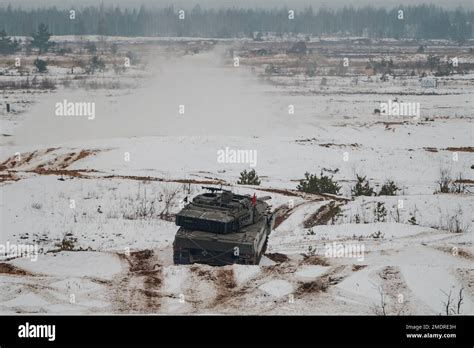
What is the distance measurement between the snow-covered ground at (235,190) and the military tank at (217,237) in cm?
44

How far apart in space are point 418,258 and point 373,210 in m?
6.77

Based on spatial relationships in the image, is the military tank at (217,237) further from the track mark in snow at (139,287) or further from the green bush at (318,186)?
the green bush at (318,186)

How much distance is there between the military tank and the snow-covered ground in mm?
440

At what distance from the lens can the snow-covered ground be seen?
1432 centimetres

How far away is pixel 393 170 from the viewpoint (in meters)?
34.2

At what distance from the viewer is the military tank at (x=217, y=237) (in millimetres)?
16328

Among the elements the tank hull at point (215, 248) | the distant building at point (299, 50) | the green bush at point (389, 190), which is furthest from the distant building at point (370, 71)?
the tank hull at point (215, 248)

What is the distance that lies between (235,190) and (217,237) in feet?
34.5

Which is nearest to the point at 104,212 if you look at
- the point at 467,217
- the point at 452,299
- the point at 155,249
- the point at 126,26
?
the point at 155,249

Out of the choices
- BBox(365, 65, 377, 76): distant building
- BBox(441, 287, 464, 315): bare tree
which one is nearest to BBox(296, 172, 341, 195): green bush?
BBox(441, 287, 464, 315): bare tree

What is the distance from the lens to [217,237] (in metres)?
16.4

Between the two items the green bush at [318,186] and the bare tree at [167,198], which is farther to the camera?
the green bush at [318,186]

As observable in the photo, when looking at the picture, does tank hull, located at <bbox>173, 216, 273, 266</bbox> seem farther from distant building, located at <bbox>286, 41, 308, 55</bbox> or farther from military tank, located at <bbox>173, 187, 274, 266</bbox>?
distant building, located at <bbox>286, 41, 308, 55</bbox>

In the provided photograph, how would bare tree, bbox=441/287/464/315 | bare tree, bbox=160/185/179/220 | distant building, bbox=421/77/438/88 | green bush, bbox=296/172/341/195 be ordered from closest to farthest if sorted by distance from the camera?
bare tree, bbox=441/287/464/315, bare tree, bbox=160/185/179/220, green bush, bbox=296/172/341/195, distant building, bbox=421/77/438/88
